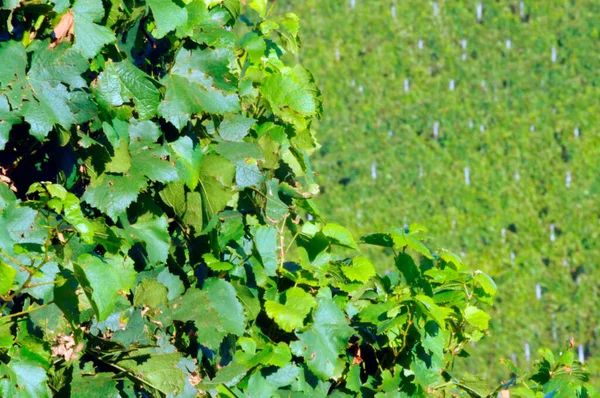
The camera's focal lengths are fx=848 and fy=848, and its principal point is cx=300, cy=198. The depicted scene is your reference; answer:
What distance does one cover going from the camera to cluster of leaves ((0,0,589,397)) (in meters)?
1.54

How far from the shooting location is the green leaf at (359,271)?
2.05m

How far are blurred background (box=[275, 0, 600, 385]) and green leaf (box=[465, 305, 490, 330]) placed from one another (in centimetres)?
364

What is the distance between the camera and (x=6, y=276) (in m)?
1.40

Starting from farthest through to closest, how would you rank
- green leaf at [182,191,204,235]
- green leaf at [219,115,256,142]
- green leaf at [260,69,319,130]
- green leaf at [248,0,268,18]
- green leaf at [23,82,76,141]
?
1. green leaf at [248,0,268,18]
2. green leaf at [260,69,319,130]
3. green leaf at [219,115,256,142]
4. green leaf at [182,191,204,235]
5. green leaf at [23,82,76,141]

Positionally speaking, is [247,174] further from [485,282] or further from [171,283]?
[485,282]

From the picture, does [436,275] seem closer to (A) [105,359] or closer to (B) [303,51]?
(A) [105,359]

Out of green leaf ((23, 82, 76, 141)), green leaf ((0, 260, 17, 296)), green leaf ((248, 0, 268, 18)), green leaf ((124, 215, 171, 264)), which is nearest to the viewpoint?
green leaf ((0, 260, 17, 296))

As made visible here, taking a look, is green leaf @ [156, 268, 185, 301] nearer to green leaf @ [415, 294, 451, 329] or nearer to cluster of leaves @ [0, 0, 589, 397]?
cluster of leaves @ [0, 0, 589, 397]

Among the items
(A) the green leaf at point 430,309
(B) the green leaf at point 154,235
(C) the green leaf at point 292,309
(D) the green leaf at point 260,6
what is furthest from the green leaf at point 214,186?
(D) the green leaf at point 260,6

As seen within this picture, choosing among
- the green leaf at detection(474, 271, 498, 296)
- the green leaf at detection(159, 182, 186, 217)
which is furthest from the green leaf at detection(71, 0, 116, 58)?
the green leaf at detection(474, 271, 498, 296)

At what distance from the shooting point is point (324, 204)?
6141 mm

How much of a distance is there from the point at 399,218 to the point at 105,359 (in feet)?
15.0

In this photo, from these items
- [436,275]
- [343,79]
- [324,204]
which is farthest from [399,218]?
[436,275]

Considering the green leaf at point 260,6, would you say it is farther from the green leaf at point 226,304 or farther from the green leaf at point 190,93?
the green leaf at point 226,304
